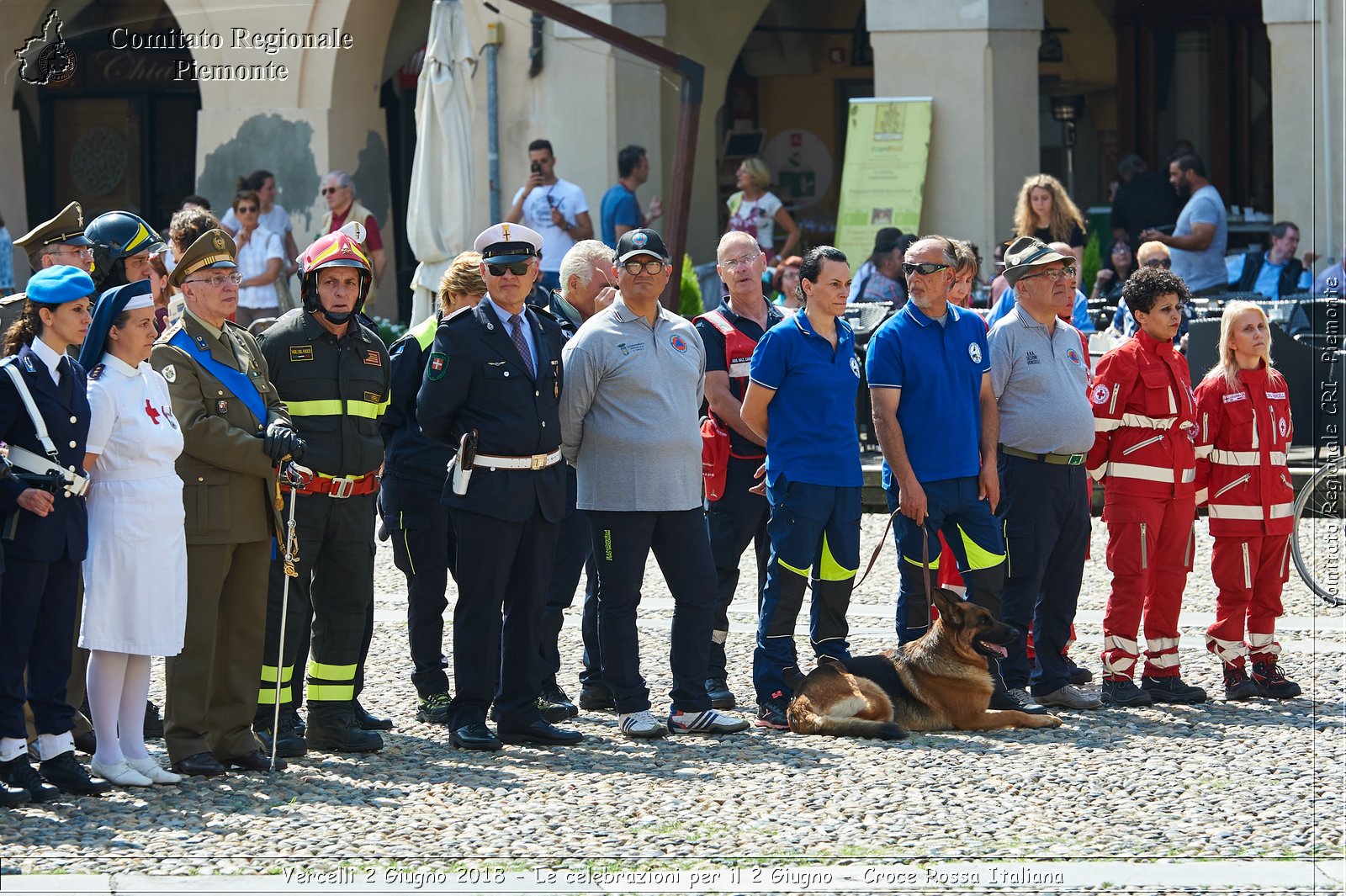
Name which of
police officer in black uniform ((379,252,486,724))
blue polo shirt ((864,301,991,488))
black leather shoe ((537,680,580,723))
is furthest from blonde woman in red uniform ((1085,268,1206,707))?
police officer in black uniform ((379,252,486,724))

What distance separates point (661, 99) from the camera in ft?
63.9

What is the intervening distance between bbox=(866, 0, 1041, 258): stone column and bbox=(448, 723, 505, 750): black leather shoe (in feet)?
34.6

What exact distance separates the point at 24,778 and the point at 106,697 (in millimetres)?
410

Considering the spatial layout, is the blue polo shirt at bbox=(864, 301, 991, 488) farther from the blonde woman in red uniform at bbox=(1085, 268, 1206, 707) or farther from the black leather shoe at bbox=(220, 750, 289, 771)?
the black leather shoe at bbox=(220, 750, 289, 771)

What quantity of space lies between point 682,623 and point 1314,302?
6896mm

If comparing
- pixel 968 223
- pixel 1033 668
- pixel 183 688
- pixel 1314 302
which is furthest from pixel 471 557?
pixel 968 223

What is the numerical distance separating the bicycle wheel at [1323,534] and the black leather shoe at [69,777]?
5956mm

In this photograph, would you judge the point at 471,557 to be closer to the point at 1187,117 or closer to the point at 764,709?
the point at 764,709

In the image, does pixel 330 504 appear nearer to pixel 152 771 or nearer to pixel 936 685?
pixel 152 771

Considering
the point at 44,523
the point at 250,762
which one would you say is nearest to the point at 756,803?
the point at 250,762

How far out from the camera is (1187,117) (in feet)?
70.1

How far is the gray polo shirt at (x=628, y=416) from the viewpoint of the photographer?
749cm

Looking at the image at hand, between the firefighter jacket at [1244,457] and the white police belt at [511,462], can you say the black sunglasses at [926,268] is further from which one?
the white police belt at [511,462]

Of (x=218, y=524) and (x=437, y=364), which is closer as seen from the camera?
(x=218, y=524)
